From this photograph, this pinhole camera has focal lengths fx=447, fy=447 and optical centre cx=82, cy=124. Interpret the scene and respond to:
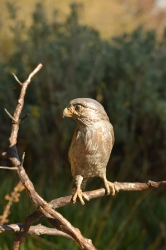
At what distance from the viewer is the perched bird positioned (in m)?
0.90

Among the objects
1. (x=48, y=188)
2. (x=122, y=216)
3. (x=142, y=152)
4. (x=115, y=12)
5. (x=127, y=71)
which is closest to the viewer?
(x=122, y=216)

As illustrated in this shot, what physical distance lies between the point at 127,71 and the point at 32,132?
858mm

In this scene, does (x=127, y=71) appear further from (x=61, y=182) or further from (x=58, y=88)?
(x=61, y=182)

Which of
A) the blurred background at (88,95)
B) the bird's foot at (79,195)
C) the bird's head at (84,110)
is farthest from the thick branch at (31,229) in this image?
the blurred background at (88,95)

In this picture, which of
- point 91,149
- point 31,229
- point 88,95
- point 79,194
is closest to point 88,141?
point 91,149

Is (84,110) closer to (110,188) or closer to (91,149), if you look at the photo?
(91,149)

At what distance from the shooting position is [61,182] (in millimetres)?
3146

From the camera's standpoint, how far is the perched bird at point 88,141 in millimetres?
896

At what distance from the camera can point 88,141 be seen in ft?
3.01

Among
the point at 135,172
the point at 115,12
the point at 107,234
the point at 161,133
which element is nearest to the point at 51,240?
the point at 107,234

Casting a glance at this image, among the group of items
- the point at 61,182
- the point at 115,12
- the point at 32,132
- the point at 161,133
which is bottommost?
the point at 61,182

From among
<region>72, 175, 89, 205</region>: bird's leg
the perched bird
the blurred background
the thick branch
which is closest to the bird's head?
the perched bird

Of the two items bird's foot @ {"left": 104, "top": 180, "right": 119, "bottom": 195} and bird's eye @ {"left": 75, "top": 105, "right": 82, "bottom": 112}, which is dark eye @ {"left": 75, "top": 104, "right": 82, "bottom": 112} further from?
bird's foot @ {"left": 104, "top": 180, "right": 119, "bottom": 195}

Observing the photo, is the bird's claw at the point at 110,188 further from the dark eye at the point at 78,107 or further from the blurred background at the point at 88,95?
the blurred background at the point at 88,95
